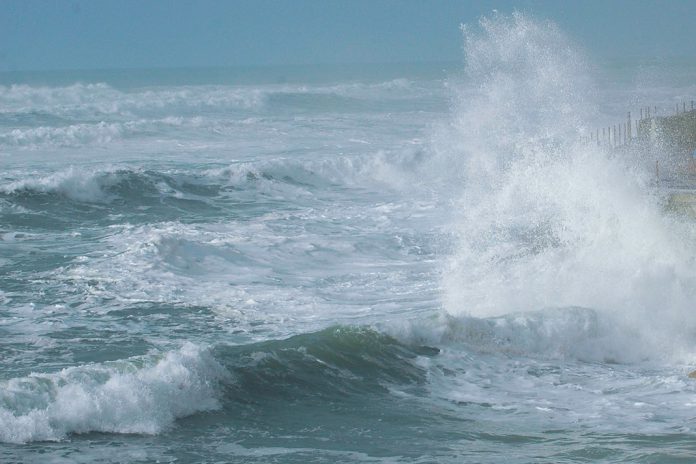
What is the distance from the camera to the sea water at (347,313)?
7.70m

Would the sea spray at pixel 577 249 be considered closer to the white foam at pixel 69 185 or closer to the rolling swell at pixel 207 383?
the rolling swell at pixel 207 383

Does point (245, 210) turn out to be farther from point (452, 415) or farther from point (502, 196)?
point (452, 415)

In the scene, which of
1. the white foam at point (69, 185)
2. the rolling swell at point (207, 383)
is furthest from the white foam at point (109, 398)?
the white foam at point (69, 185)

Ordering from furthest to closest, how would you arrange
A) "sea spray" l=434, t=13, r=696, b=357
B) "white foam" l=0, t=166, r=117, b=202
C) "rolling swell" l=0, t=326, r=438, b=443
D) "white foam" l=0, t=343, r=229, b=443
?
"white foam" l=0, t=166, r=117, b=202
"sea spray" l=434, t=13, r=696, b=357
"rolling swell" l=0, t=326, r=438, b=443
"white foam" l=0, t=343, r=229, b=443

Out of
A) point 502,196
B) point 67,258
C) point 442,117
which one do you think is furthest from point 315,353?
point 442,117

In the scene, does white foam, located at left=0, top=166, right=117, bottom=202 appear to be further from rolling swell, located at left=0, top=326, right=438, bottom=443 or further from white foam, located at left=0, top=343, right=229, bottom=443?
white foam, located at left=0, top=343, right=229, bottom=443

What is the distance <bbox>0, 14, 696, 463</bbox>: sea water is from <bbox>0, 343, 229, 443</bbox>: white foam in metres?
0.02

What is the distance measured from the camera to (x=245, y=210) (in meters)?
20.9

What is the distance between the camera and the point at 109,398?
7.83 meters

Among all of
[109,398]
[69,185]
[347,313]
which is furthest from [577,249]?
[69,185]

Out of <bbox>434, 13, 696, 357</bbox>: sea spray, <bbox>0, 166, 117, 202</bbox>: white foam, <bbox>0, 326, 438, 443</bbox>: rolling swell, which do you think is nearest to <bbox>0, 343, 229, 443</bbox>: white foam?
<bbox>0, 326, 438, 443</bbox>: rolling swell

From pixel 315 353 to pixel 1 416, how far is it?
11.0ft

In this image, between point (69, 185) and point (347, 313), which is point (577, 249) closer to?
point (347, 313)

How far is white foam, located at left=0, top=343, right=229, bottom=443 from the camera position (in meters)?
7.45
